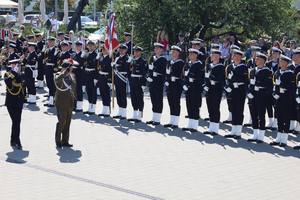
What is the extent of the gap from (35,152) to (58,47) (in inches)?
234

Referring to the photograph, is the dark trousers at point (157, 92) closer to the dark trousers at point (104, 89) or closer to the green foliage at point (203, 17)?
the dark trousers at point (104, 89)

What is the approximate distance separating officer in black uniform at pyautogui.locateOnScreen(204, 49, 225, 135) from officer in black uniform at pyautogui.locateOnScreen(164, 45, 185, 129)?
720mm

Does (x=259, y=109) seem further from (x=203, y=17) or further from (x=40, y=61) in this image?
(x=203, y=17)

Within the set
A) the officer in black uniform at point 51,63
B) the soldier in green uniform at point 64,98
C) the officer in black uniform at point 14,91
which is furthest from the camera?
the officer in black uniform at point 51,63

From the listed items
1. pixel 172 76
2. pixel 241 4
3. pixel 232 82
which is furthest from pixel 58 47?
pixel 241 4

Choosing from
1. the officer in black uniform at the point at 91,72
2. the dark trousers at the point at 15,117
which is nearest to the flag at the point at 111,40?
the officer in black uniform at the point at 91,72

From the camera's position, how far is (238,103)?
42.4ft

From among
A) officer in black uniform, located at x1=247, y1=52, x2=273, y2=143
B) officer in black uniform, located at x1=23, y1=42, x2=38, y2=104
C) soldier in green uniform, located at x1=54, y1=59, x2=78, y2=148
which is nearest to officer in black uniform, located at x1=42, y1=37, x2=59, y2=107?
officer in black uniform, located at x1=23, y1=42, x2=38, y2=104

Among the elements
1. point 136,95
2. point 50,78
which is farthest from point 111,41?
point 50,78

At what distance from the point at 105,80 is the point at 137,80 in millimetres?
955

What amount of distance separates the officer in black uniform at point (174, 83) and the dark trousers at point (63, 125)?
10.1 ft

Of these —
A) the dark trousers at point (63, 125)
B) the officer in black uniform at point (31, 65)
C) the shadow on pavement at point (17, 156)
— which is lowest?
the shadow on pavement at point (17, 156)

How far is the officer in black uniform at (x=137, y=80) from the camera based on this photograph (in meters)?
14.5

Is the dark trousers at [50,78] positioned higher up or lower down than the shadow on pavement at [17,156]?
higher up
